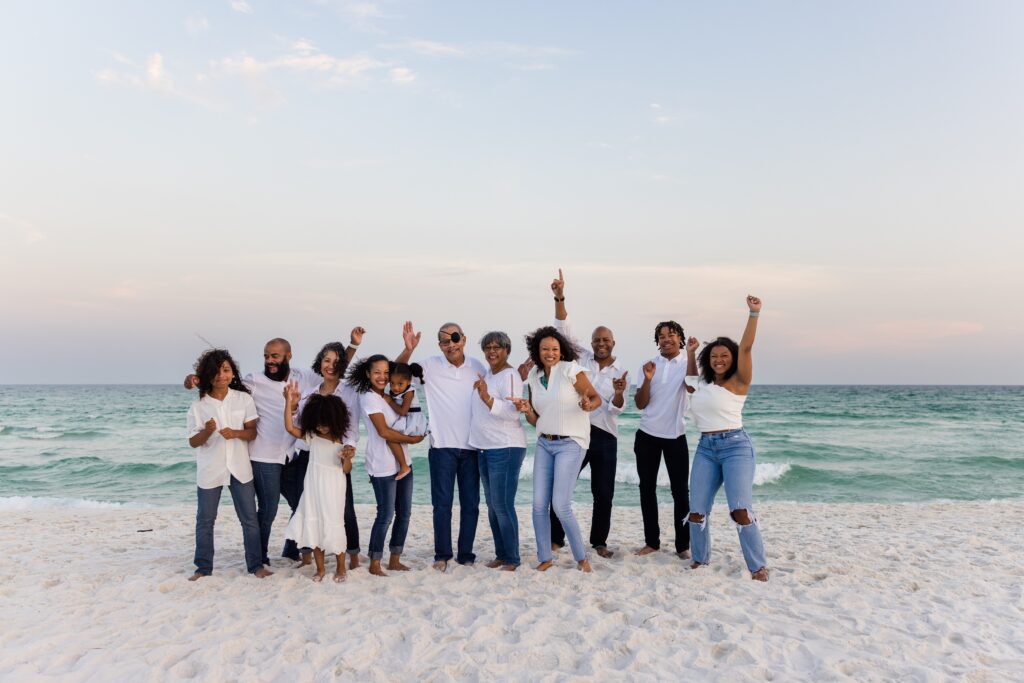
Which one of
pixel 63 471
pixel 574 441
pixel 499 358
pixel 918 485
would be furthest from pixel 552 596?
pixel 63 471

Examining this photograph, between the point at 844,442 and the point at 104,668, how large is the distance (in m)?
24.5

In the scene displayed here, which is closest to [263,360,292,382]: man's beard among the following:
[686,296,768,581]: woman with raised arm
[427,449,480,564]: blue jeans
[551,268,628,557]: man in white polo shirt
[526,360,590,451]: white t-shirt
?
[427,449,480,564]: blue jeans

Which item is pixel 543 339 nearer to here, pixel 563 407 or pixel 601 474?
pixel 563 407

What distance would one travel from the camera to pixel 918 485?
15586 mm

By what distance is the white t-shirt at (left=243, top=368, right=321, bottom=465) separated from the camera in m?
5.60

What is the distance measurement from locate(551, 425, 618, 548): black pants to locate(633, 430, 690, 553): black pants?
25 centimetres

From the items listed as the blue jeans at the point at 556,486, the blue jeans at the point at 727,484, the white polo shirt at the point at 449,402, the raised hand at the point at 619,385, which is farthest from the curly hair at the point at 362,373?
the blue jeans at the point at 727,484

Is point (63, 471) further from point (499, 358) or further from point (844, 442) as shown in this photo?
point (844, 442)

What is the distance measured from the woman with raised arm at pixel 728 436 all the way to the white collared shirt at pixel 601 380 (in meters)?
0.70

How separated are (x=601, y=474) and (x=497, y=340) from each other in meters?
1.59

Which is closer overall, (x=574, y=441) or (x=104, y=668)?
(x=104, y=668)

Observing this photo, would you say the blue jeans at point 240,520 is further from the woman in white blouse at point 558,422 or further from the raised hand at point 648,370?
the raised hand at point 648,370

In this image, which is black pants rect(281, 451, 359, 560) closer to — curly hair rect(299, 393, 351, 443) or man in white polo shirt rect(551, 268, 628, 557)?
curly hair rect(299, 393, 351, 443)

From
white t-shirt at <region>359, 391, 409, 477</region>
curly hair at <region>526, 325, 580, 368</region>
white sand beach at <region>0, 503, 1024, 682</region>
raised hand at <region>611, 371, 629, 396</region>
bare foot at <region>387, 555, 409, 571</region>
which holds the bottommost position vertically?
white sand beach at <region>0, 503, 1024, 682</region>
